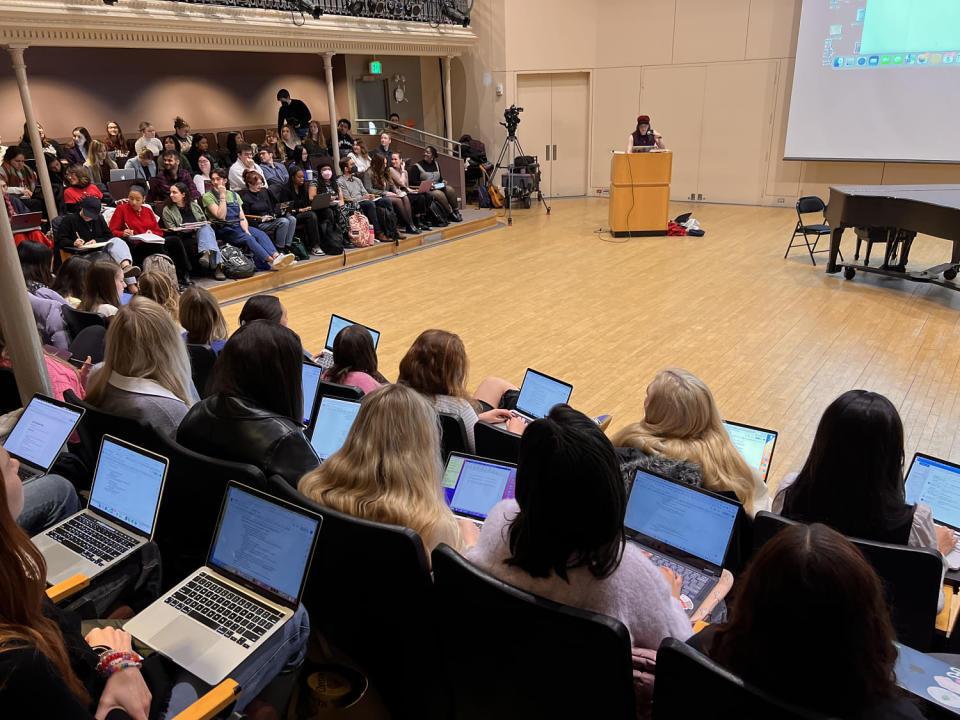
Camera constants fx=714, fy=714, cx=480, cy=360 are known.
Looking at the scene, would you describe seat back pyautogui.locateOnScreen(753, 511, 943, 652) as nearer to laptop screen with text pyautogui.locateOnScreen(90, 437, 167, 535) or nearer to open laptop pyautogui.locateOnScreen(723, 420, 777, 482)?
open laptop pyautogui.locateOnScreen(723, 420, 777, 482)

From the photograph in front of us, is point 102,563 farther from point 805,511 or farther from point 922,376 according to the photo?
point 922,376

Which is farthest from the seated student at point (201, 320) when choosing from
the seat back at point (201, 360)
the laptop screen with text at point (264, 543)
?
the laptop screen with text at point (264, 543)

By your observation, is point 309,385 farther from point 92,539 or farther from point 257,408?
point 92,539

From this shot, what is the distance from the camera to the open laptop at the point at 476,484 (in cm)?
254

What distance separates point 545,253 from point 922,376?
5009 mm

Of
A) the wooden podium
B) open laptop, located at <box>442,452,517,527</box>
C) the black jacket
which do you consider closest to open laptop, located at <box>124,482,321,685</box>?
the black jacket

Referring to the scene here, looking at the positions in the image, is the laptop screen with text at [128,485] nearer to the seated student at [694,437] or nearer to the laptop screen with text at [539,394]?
A: the seated student at [694,437]

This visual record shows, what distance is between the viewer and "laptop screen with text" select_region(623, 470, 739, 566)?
206 cm

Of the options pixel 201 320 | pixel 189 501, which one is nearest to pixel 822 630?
pixel 189 501

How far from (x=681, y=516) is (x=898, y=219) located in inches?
238

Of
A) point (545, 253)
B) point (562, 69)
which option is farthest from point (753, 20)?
point (545, 253)

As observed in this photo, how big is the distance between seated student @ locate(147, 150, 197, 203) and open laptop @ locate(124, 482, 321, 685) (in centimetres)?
682

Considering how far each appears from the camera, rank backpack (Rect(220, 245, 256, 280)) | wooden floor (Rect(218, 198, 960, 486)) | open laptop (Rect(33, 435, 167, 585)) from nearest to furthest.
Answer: open laptop (Rect(33, 435, 167, 585))
wooden floor (Rect(218, 198, 960, 486))
backpack (Rect(220, 245, 256, 280))

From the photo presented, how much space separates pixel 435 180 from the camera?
445 inches
